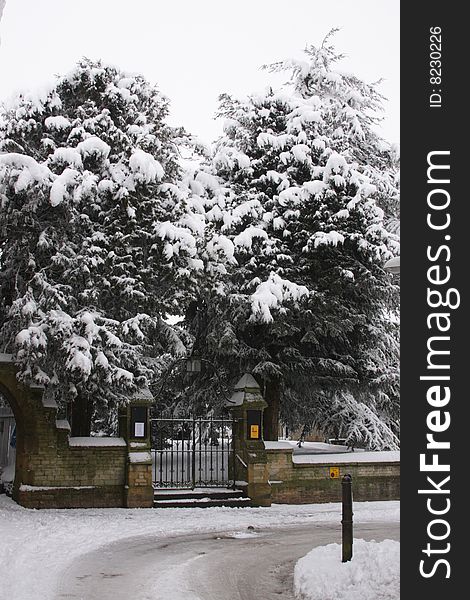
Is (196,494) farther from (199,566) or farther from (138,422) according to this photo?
(199,566)

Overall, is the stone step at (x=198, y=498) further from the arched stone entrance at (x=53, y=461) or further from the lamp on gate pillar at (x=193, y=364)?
the lamp on gate pillar at (x=193, y=364)

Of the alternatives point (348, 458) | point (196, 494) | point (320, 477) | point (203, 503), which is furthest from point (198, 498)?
point (348, 458)

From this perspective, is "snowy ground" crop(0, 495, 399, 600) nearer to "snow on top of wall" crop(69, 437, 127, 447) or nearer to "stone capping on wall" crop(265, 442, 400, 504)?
"stone capping on wall" crop(265, 442, 400, 504)

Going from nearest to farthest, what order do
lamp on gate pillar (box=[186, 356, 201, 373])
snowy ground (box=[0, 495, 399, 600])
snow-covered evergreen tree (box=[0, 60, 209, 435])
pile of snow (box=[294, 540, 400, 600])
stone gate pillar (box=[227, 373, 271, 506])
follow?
pile of snow (box=[294, 540, 400, 600])
snowy ground (box=[0, 495, 399, 600])
snow-covered evergreen tree (box=[0, 60, 209, 435])
stone gate pillar (box=[227, 373, 271, 506])
lamp on gate pillar (box=[186, 356, 201, 373])

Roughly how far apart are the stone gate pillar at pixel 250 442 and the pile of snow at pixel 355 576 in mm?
7946

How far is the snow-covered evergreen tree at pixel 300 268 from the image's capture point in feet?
60.6

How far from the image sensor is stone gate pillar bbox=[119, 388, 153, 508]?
15680 mm

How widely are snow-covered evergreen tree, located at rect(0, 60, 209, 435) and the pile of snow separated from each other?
6.97 metres

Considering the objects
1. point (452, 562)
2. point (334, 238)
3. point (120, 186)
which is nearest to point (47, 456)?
point (120, 186)

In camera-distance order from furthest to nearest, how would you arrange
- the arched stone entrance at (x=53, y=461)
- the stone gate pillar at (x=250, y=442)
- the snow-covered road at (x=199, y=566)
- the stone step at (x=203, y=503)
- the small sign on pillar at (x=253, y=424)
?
the small sign on pillar at (x=253, y=424) → the stone gate pillar at (x=250, y=442) → the stone step at (x=203, y=503) → the arched stone entrance at (x=53, y=461) → the snow-covered road at (x=199, y=566)

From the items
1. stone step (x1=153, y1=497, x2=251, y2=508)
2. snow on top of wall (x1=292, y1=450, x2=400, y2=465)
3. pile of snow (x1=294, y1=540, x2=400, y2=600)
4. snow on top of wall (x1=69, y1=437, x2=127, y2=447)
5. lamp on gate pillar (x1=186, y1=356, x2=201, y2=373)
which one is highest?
lamp on gate pillar (x1=186, y1=356, x2=201, y2=373)

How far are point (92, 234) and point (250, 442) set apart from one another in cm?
572

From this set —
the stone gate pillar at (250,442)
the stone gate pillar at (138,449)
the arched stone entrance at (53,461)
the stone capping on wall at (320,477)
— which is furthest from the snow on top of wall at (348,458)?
the arched stone entrance at (53,461)

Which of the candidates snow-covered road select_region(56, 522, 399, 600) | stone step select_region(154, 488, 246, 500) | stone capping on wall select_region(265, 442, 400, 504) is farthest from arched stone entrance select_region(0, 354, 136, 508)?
snow-covered road select_region(56, 522, 399, 600)
